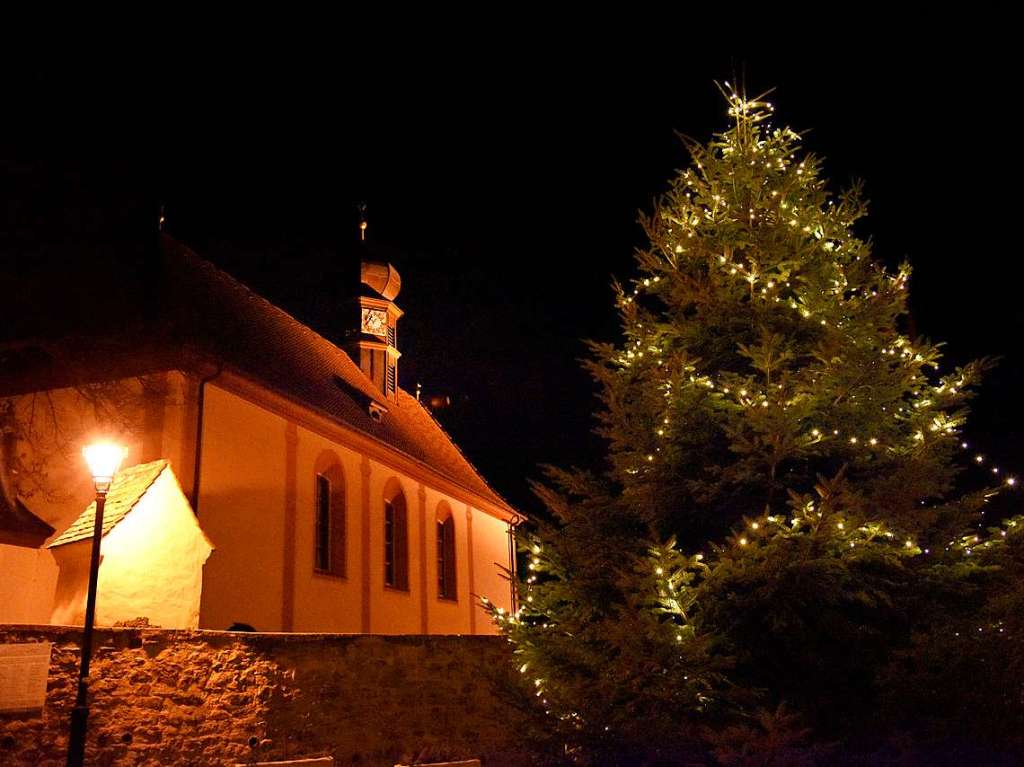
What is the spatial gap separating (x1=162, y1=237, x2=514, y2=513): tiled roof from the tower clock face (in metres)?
1.08

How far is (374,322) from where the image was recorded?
86.1ft

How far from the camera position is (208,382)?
1497 cm

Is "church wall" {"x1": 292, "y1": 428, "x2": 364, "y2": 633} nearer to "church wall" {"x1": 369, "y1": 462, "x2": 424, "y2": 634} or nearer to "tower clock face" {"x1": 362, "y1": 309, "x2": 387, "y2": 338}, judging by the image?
"church wall" {"x1": 369, "y1": 462, "x2": 424, "y2": 634}

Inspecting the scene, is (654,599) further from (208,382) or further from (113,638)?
(208,382)

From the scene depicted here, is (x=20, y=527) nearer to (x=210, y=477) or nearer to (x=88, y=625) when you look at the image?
(x=210, y=477)

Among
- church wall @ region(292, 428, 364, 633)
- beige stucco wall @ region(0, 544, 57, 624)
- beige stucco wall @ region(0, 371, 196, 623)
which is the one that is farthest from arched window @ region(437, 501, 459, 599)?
beige stucco wall @ region(0, 544, 57, 624)

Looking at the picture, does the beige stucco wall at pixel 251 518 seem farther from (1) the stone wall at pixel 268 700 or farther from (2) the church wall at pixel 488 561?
(2) the church wall at pixel 488 561

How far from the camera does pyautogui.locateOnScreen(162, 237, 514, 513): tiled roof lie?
16.9 meters

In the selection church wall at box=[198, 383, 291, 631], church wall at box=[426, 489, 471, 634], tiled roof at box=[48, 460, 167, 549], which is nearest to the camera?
tiled roof at box=[48, 460, 167, 549]

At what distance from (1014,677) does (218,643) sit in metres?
6.90

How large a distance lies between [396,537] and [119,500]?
9.50 meters

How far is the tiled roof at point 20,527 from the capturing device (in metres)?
12.4

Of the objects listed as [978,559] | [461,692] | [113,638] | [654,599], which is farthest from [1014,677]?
[113,638]

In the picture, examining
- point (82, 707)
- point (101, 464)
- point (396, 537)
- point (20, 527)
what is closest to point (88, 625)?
point (82, 707)
